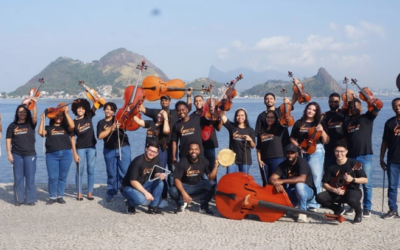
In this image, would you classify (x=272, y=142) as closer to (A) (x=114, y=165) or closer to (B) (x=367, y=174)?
(B) (x=367, y=174)

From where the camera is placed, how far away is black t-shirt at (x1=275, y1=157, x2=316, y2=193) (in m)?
6.54

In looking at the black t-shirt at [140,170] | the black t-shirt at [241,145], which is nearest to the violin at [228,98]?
the black t-shirt at [241,145]

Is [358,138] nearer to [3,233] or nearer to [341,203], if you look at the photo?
[341,203]

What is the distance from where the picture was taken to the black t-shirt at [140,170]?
6.81m

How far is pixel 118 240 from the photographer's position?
18.6ft

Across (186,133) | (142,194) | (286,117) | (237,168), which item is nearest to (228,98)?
(186,133)

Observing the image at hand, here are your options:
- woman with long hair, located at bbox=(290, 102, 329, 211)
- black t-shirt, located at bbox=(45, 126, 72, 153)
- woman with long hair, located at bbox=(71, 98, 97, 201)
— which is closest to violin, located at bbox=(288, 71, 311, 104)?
woman with long hair, located at bbox=(290, 102, 329, 211)

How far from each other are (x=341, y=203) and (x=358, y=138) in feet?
3.17

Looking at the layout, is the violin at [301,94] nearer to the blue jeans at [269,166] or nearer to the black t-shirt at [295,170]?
the blue jeans at [269,166]

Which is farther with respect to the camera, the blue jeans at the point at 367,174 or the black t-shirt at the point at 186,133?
the black t-shirt at the point at 186,133

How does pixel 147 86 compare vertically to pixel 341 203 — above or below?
above

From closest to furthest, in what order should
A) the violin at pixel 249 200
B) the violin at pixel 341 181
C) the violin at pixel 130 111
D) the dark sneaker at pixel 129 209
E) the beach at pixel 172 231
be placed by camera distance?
the beach at pixel 172 231, the violin at pixel 249 200, the violin at pixel 341 181, the dark sneaker at pixel 129 209, the violin at pixel 130 111

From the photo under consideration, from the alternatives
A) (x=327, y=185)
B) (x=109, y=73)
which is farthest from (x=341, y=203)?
(x=109, y=73)

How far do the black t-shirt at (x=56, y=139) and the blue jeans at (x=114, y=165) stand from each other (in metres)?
0.69
